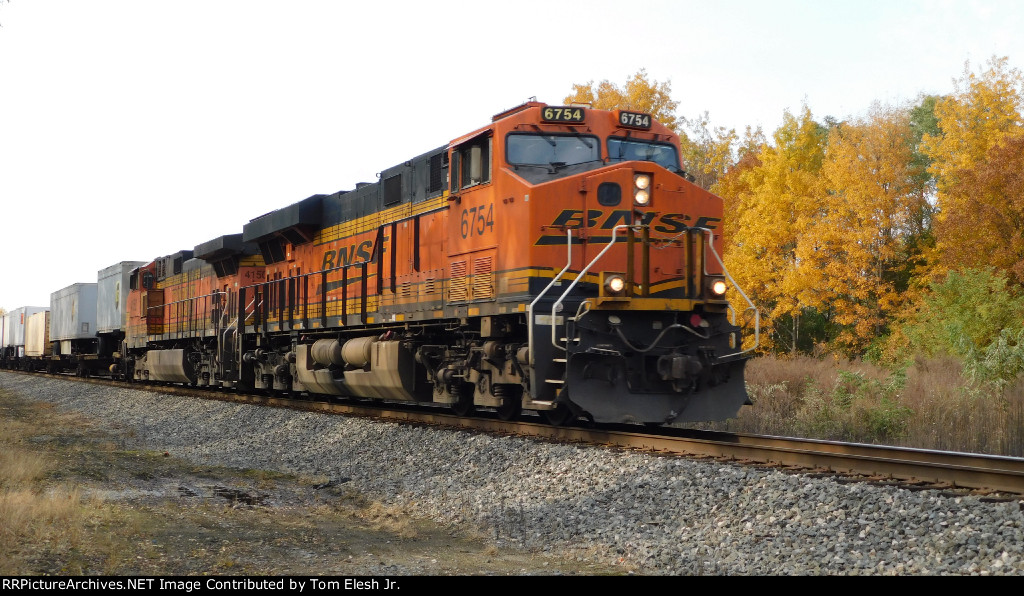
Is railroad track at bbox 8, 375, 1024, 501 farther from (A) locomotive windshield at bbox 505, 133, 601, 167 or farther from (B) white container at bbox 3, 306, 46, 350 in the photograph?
(B) white container at bbox 3, 306, 46, 350

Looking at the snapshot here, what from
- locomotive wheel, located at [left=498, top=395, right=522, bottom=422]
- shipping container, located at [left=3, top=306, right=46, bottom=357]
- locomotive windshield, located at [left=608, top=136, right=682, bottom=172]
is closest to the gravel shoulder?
locomotive wheel, located at [left=498, top=395, right=522, bottom=422]

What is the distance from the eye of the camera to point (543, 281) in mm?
10273

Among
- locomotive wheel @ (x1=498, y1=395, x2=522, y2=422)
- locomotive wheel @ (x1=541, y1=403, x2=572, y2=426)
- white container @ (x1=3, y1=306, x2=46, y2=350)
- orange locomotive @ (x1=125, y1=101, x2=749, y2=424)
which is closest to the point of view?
orange locomotive @ (x1=125, y1=101, x2=749, y2=424)

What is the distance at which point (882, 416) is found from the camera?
11266mm

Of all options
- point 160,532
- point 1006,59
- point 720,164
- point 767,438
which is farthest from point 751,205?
point 160,532

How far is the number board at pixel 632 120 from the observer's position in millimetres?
11219

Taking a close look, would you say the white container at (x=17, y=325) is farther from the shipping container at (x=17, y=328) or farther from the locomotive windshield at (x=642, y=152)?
the locomotive windshield at (x=642, y=152)

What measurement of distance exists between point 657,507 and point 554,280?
3400 mm

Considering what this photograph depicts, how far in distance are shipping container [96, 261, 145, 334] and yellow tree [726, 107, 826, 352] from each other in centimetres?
2089

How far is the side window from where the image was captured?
11.2 metres

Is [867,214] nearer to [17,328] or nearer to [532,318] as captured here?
[532,318]

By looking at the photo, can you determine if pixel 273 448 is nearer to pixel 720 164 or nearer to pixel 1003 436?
pixel 1003 436

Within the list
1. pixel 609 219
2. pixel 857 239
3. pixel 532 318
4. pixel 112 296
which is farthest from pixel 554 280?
pixel 112 296

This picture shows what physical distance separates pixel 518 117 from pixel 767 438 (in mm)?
4619
